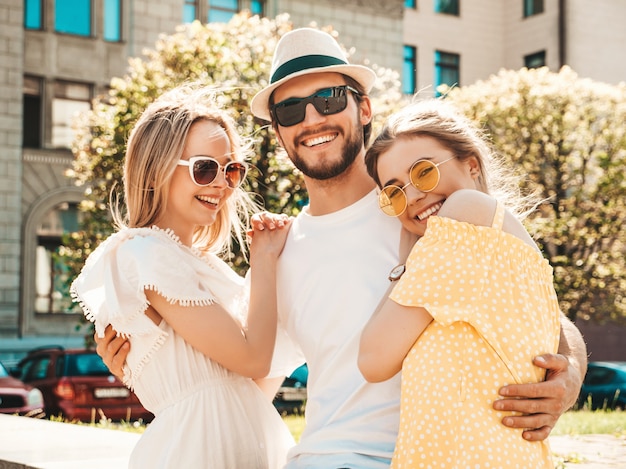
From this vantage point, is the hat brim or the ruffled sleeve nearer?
the ruffled sleeve

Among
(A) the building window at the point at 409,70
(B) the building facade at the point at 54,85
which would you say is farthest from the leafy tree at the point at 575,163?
(A) the building window at the point at 409,70

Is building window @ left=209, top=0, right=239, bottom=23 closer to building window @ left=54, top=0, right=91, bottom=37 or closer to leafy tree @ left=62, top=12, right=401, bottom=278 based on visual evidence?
building window @ left=54, top=0, right=91, bottom=37

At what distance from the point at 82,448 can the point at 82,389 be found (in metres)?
9.13

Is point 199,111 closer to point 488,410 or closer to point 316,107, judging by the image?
point 316,107

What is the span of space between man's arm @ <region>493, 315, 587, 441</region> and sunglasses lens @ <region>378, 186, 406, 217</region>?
2.37ft

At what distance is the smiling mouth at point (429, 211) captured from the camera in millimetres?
3146

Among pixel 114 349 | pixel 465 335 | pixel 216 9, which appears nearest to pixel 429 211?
pixel 465 335

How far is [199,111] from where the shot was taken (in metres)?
3.88

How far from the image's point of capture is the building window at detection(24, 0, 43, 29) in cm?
2648

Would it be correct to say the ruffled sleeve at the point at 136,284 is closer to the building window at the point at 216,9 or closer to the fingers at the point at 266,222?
the fingers at the point at 266,222

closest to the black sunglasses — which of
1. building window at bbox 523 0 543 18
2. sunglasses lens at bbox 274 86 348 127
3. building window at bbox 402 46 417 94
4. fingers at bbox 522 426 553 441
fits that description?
sunglasses lens at bbox 274 86 348 127

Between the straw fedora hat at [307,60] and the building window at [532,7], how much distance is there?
3306 cm

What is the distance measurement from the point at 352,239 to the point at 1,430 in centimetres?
400

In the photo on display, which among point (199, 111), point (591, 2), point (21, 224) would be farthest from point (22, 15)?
point (199, 111)
